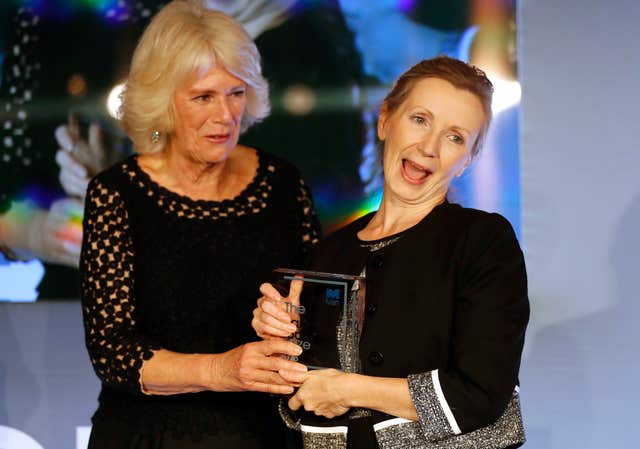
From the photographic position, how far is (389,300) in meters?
1.65

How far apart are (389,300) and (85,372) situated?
1986 millimetres

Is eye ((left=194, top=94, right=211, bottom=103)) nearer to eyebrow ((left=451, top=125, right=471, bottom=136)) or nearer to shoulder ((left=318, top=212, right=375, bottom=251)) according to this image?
shoulder ((left=318, top=212, right=375, bottom=251))

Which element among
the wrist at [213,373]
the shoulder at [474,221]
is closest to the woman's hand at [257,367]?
the wrist at [213,373]

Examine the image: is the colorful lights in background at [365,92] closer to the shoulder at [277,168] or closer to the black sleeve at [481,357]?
the shoulder at [277,168]

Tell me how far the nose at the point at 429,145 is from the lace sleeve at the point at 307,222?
0.65 m

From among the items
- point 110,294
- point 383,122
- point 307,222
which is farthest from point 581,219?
point 110,294

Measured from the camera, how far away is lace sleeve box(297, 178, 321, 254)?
229cm

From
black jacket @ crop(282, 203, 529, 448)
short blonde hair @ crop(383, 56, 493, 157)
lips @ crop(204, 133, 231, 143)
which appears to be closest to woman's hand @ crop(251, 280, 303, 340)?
black jacket @ crop(282, 203, 529, 448)

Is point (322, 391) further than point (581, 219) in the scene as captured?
No

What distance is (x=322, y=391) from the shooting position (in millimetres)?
1596

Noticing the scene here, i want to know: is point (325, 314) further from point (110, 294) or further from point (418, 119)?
point (110, 294)

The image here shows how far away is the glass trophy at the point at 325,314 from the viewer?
163cm

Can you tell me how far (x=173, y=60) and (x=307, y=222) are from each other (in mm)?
547

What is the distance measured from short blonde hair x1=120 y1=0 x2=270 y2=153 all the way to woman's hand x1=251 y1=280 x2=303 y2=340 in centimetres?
70
